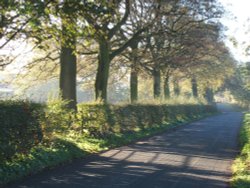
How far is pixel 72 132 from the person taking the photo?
17.7 m

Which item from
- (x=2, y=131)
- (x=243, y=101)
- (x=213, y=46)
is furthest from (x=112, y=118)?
(x=243, y=101)

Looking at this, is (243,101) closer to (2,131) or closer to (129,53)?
(129,53)

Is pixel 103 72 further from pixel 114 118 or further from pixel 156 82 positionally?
pixel 156 82

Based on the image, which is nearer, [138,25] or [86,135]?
[86,135]

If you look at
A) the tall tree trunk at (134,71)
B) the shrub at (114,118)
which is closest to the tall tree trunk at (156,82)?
the tall tree trunk at (134,71)

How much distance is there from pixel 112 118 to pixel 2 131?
1070 centimetres

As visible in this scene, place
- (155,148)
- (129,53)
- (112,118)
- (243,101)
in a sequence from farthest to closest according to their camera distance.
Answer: (243,101) < (129,53) < (112,118) < (155,148)

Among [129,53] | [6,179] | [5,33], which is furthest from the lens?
[129,53]

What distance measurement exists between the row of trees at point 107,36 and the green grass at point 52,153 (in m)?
2.99

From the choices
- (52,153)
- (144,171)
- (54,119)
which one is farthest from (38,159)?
(144,171)

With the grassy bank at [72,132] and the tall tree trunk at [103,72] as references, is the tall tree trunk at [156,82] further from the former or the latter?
the tall tree trunk at [103,72]

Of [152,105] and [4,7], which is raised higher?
[4,7]

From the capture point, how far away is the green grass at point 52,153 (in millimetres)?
10429

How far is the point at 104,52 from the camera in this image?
26328mm
